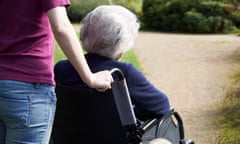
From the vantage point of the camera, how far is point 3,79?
2420 mm

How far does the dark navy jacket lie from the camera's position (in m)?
3.09

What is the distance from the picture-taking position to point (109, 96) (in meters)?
2.95

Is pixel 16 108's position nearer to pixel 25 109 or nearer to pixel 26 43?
pixel 25 109

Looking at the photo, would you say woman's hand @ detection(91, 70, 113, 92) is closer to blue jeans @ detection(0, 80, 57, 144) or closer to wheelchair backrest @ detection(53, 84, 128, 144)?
blue jeans @ detection(0, 80, 57, 144)

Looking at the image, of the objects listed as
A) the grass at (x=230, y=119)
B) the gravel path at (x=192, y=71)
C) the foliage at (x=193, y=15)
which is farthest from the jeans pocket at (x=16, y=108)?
the foliage at (x=193, y=15)

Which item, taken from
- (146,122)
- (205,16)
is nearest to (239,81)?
(146,122)

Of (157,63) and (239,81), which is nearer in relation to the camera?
(239,81)

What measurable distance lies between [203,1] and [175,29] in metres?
1.36

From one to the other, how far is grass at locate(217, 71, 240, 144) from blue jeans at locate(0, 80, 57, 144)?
284cm

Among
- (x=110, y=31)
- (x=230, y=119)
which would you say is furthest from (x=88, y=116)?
(x=230, y=119)

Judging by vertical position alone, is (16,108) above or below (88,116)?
above

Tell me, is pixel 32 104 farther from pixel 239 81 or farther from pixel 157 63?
pixel 157 63

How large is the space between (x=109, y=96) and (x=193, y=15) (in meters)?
17.7

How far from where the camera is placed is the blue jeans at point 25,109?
2406mm
